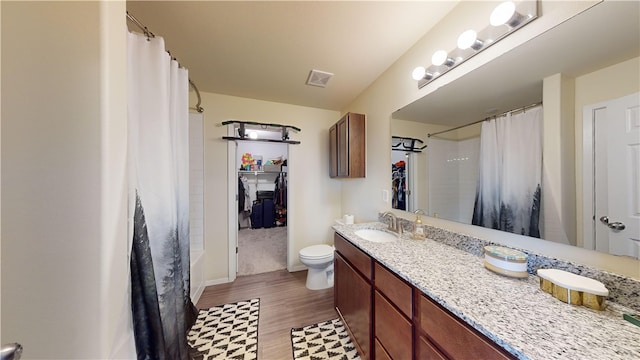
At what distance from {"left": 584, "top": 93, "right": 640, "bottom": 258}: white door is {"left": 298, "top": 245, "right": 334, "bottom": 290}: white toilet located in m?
1.84

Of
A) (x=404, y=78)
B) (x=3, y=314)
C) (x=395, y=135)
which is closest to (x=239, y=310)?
(x=3, y=314)

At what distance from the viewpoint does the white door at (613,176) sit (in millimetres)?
652

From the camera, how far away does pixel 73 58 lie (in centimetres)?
65

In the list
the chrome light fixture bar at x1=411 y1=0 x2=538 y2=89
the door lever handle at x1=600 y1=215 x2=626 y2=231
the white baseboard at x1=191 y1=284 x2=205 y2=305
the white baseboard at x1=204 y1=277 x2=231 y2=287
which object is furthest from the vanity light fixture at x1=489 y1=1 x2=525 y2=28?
the white baseboard at x1=204 y1=277 x2=231 y2=287

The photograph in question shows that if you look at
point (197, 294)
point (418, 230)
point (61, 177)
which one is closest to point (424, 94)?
point (418, 230)

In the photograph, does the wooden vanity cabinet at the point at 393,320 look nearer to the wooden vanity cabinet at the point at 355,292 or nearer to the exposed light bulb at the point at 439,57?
the wooden vanity cabinet at the point at 355,292

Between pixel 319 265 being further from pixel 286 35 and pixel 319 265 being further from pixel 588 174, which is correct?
pixel 286 35

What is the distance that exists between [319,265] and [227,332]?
3.29 ft

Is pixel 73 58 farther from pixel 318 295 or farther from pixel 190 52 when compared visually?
pixel 318 295

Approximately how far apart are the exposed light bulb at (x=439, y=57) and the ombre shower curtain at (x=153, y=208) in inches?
67.9

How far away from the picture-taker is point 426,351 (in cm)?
78

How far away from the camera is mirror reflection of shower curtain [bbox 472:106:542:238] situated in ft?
2.94

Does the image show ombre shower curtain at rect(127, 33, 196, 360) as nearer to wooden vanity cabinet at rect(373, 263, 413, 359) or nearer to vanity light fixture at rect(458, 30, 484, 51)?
wooden vanity cabinet at rect(373, 263, 413, 359)

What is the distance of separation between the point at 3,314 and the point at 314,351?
4.90 ft
